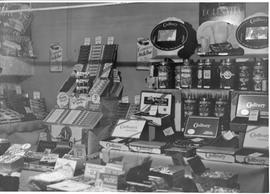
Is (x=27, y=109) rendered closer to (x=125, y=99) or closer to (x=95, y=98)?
(x=95, y=98)

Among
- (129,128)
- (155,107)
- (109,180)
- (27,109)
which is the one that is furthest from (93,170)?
(27,109)

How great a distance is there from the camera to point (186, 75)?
108 inches

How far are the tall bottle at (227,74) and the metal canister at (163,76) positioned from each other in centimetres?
39

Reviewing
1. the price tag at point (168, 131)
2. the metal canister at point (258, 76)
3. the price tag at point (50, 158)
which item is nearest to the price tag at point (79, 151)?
the price tag at point (50, 158)

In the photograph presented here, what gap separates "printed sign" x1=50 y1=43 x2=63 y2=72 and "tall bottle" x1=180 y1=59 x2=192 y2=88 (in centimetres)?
89

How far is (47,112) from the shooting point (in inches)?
116

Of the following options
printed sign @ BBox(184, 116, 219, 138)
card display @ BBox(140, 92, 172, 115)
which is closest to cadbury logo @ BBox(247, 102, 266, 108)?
printed sign @ BBox(184, 116, 219, 138)

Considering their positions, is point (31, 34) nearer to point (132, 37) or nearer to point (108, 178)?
point (132, 37)

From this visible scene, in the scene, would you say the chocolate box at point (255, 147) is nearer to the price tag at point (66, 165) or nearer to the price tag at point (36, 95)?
the price tag at point (66, 165)

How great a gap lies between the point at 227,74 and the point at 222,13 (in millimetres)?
428

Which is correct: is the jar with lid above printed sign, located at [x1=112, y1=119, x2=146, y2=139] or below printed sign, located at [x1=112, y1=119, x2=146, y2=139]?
above

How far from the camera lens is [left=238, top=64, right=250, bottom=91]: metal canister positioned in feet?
8.41

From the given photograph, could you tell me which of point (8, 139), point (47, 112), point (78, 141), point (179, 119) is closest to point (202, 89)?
point (179, 119)

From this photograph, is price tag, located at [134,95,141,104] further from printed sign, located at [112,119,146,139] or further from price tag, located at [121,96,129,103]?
printed sign, located at [112,119,146,139]
